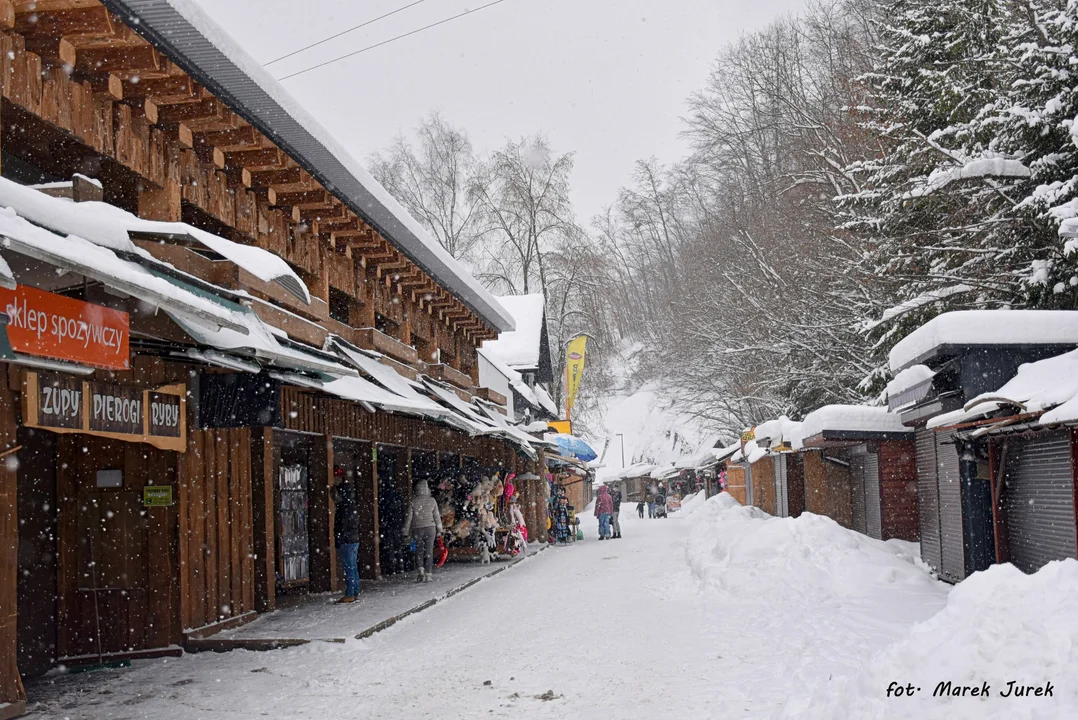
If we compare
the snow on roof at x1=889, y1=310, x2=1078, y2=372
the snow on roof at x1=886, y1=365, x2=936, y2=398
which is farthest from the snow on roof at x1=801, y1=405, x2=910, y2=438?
the snow on roof at x1=889, y1=310, x2=1078, y2=372

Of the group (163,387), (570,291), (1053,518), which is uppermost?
(570,291)

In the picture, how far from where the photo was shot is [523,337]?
1506 inches

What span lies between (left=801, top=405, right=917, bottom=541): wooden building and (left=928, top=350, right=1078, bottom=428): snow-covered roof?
215 inches

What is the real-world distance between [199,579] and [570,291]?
33.4 meters

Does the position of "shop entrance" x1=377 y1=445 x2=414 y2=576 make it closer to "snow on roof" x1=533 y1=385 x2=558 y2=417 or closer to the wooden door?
the wooden door

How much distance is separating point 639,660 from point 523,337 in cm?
2993

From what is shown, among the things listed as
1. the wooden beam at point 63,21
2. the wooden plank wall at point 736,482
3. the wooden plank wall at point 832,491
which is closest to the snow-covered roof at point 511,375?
the wooden plank wall at point 832,491

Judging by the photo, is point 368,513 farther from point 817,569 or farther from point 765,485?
point 765,485

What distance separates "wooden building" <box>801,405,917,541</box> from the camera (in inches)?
670

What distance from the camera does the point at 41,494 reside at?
29.6 feet

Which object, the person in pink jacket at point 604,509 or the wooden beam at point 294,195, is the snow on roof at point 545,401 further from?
the wooden beam at point 294,195

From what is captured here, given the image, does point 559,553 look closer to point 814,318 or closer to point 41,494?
point 814,318

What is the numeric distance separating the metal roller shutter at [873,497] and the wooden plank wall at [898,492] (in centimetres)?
18

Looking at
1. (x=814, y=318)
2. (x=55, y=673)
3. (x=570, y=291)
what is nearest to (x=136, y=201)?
(x=55, y=673)
